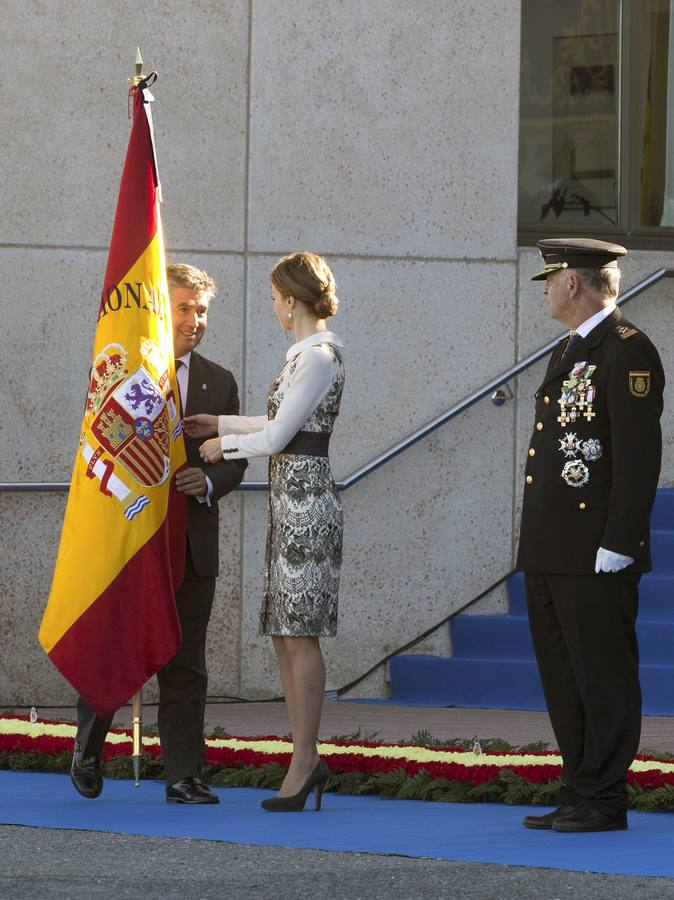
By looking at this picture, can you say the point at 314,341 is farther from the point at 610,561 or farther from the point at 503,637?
the point at 503,637

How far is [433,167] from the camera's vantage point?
31.9 feet

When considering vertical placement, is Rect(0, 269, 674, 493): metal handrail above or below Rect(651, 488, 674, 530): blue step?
above

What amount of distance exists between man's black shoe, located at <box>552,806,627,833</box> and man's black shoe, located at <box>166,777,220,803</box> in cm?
117

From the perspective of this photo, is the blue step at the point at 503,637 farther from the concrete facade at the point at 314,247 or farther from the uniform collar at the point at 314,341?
the uniform collar at the point at 314,341

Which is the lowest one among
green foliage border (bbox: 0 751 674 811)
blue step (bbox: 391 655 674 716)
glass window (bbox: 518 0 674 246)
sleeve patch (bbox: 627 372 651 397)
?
blue step (bbox: 391 655 674 716)

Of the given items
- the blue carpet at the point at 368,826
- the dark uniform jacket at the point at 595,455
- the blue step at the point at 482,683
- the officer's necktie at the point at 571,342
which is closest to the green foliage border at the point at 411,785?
the blue carpet at the point at 368,826

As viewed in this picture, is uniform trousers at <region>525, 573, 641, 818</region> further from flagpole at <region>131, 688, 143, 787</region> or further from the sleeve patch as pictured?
flagpole at <region>131, 688, 143, 787</region>

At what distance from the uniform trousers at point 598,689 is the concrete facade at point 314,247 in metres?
4.03

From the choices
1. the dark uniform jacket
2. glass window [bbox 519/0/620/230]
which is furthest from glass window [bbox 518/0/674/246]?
the dark uniform jacket

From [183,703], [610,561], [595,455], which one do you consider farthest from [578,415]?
[183,703]

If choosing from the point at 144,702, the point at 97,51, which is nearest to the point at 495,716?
the point at 144,702

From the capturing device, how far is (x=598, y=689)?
533 cm

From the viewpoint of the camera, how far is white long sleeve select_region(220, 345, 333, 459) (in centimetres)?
567

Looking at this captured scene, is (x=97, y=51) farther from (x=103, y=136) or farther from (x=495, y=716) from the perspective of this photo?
(x=495, y=716)
